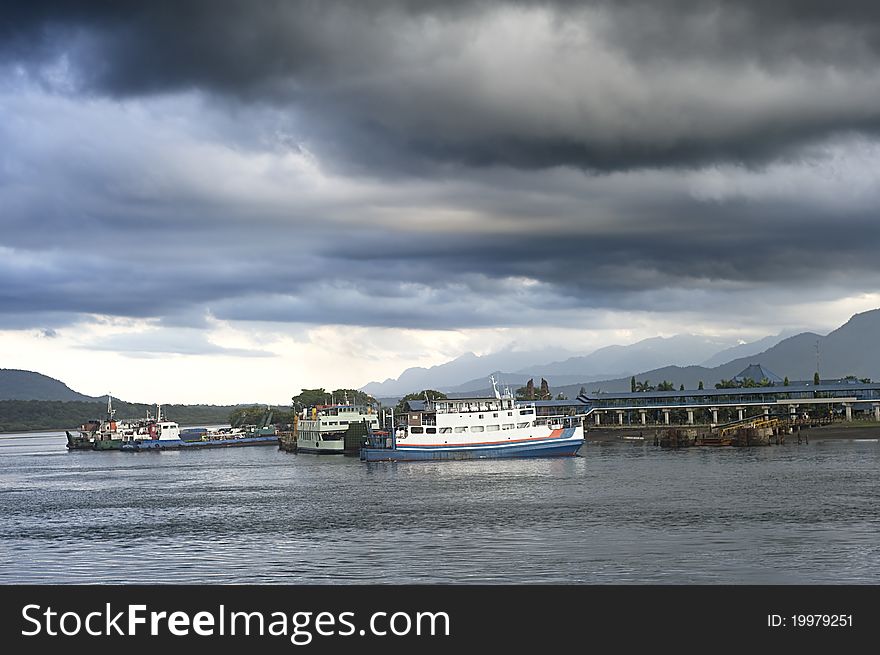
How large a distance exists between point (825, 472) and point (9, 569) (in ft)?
249

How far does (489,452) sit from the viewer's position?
434 ft

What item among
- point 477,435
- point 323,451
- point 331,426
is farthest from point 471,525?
point 331,426

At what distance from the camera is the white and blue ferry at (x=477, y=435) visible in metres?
132

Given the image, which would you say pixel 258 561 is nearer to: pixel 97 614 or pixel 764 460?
pixel 97 614

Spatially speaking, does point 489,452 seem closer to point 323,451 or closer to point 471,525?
point 323,451

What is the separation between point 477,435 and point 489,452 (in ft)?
9.26

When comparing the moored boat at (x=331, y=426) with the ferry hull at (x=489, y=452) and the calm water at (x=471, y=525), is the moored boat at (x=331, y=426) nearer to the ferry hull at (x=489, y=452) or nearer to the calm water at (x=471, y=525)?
the ferry hull at (x=489, y=452)

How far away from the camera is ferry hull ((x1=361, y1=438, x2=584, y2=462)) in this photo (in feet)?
433

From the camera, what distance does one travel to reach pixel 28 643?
2895 cm

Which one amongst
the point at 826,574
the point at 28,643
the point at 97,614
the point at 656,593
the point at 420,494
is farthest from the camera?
the point at 420,494

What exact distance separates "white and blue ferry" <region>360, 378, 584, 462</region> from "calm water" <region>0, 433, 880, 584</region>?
12.4 meters

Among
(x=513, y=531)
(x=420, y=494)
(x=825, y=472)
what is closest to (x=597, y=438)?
(x=825, y=472)

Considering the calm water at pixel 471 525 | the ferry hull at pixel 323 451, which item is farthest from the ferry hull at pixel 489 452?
the ferry hull at pixel 323 451

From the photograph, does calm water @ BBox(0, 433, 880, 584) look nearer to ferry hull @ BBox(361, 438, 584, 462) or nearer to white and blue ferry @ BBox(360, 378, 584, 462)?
ferry hull @ BBox(361, 438, 584, 462)
